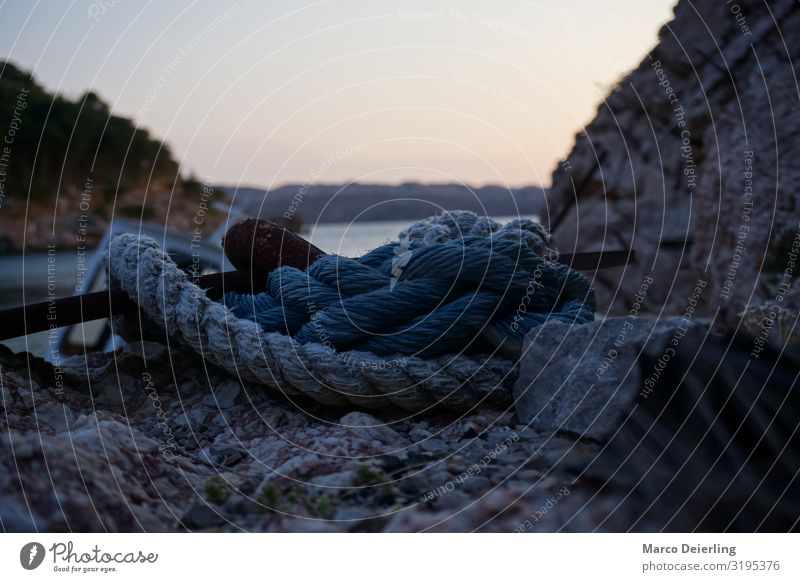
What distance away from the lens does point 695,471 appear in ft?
4.66

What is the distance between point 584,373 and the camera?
1816mm

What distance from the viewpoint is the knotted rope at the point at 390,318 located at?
2.00m

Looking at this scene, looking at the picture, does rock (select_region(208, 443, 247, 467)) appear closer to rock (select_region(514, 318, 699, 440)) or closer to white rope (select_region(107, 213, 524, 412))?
white rope (select_region(107, 213, 524, 412))

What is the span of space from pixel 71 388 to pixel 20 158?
86.2 ft

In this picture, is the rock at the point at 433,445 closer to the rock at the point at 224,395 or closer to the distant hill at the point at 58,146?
the rock at the point at 224,395

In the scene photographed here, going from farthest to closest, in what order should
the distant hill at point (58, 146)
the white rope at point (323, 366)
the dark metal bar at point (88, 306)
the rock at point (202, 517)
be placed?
the distant hill at point (58, 146), the dark metal bar at point (88, 306), the white rope at point (323, 366), the rock at point (202, 517)

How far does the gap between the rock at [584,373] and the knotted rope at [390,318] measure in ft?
0.33

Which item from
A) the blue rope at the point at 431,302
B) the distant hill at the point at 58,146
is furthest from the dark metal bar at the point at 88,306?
the distant hill at the point at 58,146

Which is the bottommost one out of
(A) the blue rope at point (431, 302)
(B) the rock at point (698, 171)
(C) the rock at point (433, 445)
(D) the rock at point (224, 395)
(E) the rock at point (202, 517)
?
(E) the rock at point (202, 517)

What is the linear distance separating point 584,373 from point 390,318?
1.76 ft

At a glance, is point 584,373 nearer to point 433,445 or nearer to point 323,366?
point 433,445

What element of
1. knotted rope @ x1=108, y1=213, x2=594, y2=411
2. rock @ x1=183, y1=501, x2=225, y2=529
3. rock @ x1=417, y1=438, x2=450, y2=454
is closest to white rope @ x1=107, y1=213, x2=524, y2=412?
knotted rope @ x1=108, y1=213, x2=594, y2=411

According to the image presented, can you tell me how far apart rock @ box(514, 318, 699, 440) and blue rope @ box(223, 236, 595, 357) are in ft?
0.40

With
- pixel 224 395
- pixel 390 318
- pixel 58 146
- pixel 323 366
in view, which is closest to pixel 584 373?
pixel 390 318
